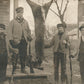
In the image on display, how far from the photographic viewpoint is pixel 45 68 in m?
11.2

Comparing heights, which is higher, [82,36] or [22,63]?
[82,36]

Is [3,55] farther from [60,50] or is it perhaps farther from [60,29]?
[60,29]

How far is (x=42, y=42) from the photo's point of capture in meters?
11.3

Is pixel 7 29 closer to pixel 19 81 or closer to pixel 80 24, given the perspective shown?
pixel 19 81

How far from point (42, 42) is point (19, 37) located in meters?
0.86

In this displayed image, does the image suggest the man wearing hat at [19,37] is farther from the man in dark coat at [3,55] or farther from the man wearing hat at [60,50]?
the man wearing hat at [60,50]

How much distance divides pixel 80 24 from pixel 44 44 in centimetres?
150

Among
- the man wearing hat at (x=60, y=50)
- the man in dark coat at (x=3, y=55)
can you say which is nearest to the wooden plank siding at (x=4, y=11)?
the man in dark coat at (x=3, y=55)

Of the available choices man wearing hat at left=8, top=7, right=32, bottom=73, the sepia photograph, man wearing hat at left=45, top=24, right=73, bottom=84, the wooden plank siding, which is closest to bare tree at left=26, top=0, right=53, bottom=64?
the sepia photograph

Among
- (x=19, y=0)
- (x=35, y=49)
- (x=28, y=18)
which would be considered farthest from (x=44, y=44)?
(x=19, y=0)

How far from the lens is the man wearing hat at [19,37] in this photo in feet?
36.8

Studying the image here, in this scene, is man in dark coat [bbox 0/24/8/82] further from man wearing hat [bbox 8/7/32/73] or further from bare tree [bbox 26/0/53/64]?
bare tree [bbox 26/0/53/64]

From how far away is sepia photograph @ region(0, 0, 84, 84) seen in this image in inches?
441

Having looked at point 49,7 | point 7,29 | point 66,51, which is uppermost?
point 49,7
